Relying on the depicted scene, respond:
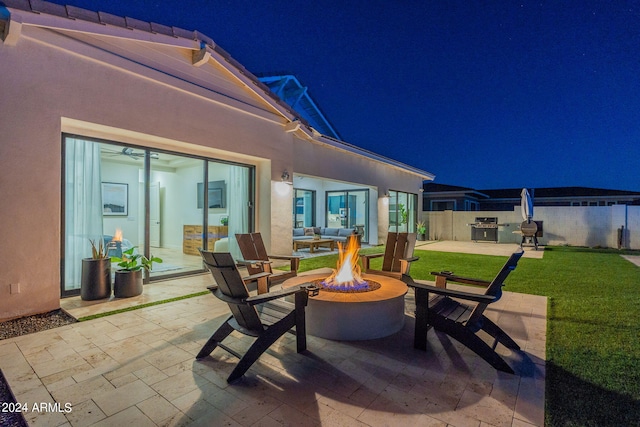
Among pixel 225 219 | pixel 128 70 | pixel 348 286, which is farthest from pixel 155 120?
pixel 348 286

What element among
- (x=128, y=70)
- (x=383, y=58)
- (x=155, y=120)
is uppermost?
(x=383, y=58)

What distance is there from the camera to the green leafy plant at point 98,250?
481 centimetres

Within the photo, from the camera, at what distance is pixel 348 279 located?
4059mm

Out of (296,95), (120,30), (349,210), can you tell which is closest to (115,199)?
(120,30)

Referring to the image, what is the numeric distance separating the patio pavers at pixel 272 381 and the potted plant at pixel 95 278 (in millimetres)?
1202

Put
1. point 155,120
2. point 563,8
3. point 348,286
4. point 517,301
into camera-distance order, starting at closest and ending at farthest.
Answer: point 348,286, point 517,301, point 155,120, point 563,8

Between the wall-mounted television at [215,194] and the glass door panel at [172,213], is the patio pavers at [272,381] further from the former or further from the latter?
the wall-mounted television at [215,194]

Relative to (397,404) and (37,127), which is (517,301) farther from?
(37,127)

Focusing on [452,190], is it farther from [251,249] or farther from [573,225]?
[251,249]

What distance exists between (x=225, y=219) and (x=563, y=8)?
14.6m

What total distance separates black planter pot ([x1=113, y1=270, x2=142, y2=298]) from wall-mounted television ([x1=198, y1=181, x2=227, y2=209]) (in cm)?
236

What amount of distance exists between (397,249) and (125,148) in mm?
5256

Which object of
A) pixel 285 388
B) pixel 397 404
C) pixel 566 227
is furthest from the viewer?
pixel 566 227

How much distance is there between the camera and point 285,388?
2.33 m
